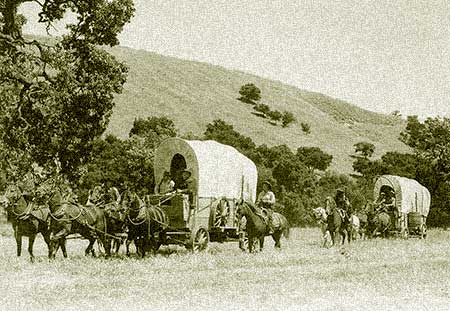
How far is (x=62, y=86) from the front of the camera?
23016mm

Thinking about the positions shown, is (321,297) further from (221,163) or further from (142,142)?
(142,142)

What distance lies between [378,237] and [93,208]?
15.3 metres

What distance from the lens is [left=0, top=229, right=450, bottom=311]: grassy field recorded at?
10.8 m

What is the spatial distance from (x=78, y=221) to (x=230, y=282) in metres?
5.89

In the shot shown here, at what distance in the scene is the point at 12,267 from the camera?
15.6 meters

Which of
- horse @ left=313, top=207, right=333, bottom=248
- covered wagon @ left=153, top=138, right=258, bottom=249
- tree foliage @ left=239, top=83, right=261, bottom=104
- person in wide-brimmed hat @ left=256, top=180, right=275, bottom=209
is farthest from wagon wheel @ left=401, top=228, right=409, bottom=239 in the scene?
tree foliage @ left=239, top=83, right=261, bottom=104

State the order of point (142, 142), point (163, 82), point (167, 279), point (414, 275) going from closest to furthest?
point (167, 279) < point (414, 275) < point (142, 142) < point (163, 82)

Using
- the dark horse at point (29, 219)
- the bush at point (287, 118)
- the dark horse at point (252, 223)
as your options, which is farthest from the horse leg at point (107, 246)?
the bush at point (287, 118)

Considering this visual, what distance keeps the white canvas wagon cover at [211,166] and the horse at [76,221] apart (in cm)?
293

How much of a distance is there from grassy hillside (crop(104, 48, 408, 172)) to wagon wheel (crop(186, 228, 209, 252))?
37.5m

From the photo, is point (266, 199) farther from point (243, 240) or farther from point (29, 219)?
point (29, 219)

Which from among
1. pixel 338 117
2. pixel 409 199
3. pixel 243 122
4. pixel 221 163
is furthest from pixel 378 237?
pixel 338 117

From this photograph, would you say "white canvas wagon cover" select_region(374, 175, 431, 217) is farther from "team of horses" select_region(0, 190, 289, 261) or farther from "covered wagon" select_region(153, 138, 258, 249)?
"team of horses" select_region(0, 190, 289, 261)

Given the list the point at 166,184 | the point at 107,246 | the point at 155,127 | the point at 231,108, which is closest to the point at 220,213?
the point at 166,184
